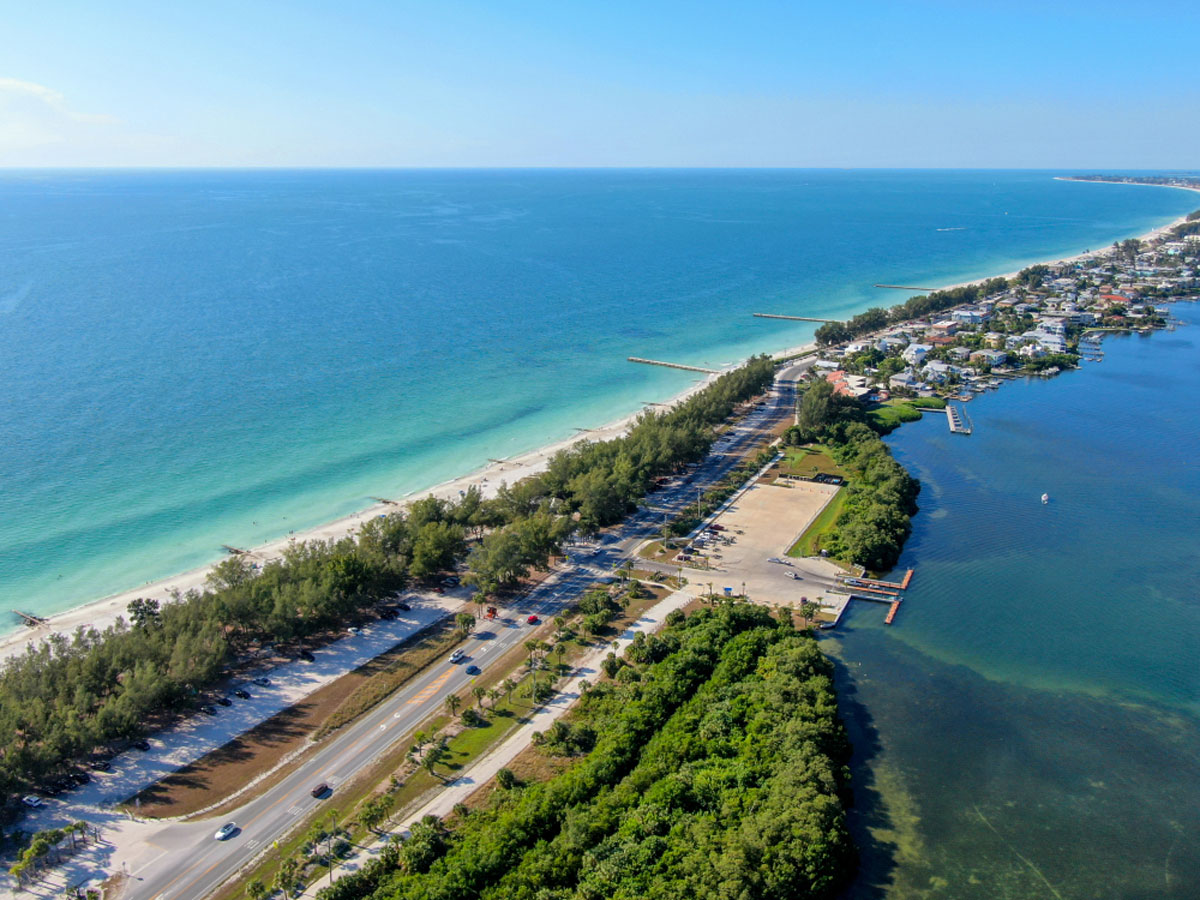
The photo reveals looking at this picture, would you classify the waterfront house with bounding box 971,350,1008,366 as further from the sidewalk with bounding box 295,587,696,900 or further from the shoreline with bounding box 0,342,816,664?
the sidewalk with bounding box 295,587,696,900

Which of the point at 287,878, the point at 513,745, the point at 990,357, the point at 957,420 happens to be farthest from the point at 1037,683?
the point at 990,357

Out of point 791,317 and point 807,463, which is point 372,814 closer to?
point 807,463

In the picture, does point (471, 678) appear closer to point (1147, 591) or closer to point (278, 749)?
point (278, 749)

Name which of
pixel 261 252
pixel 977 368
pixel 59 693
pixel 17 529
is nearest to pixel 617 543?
pixel 59 693

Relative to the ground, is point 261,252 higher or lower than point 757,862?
higher

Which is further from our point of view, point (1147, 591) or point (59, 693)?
point (1147, 591)

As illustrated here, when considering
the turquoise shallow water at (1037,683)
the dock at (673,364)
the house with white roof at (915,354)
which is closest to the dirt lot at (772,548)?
the turquoise shallow water at (1037,683)

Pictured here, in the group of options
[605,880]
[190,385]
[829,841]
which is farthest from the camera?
[190,385]
